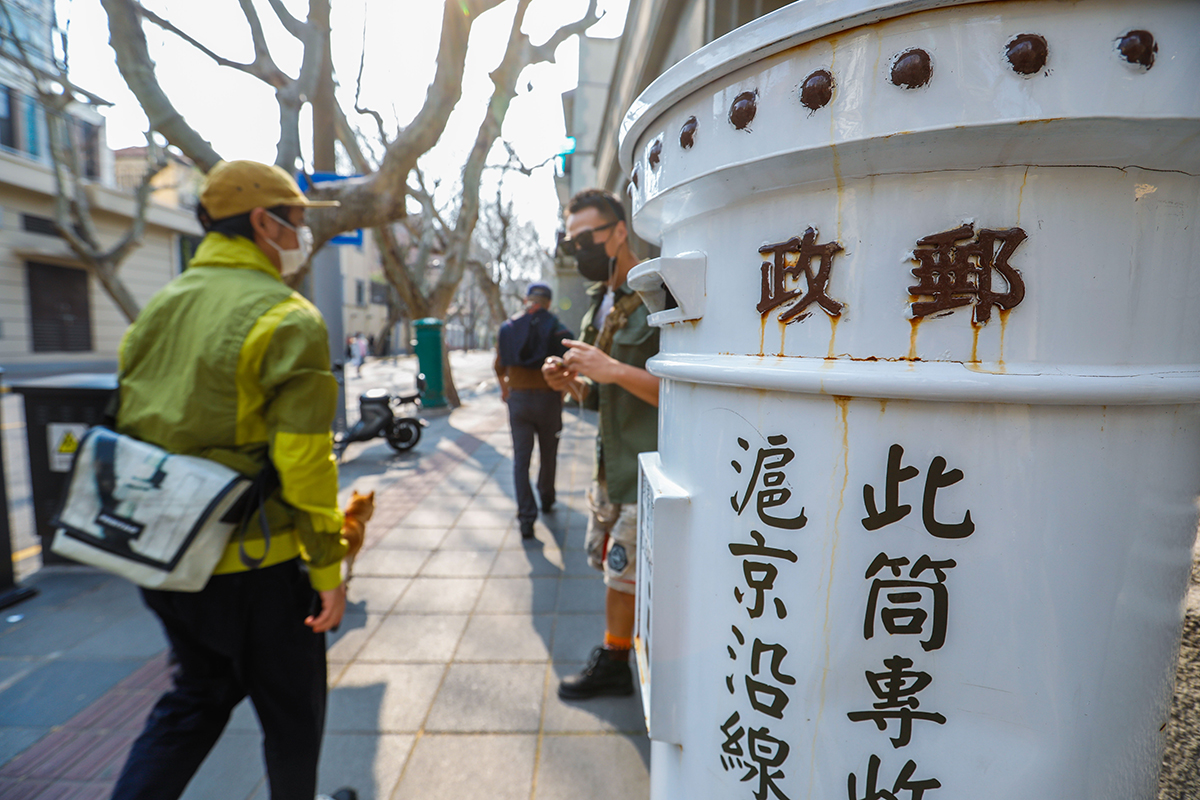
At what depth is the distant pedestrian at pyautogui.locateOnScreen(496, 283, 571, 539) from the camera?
4.55 metres

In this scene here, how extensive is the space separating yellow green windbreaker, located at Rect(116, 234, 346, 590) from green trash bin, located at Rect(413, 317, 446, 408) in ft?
33.0

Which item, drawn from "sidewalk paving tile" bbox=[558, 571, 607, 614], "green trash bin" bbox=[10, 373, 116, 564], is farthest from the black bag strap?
"green trash bin" bbox=[10, 373, 116, 564]

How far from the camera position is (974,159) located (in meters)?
0.74

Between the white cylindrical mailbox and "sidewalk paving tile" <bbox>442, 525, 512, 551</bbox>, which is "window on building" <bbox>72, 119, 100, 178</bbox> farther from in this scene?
the white cylindrical mailbox

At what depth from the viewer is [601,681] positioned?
2.62 metres

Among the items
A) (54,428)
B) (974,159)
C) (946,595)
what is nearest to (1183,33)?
(974,159)

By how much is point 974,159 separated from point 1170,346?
0.36 meters

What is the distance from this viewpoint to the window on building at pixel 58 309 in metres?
18.2

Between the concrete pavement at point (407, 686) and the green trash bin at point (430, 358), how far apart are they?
729cm

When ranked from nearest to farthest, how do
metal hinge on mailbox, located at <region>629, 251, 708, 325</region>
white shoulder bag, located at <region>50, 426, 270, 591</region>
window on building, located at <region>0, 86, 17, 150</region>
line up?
metal hinge on mailbox, located at <region>629, 251, 708, 325</region> < white shoulder bag, located at <region>50, 426, 270, 591</region> < window on building, located at <region>0, 86, 17, 150</region>

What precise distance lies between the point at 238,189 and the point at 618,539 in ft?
5.63

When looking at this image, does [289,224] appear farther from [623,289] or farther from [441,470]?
[441,470]

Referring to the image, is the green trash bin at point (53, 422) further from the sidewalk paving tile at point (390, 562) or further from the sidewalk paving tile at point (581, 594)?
the sidewalk paving tile at point (581, 594)

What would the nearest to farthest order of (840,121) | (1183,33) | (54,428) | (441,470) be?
(1183,33) → (840,121) → (54,428) → (441,470)
